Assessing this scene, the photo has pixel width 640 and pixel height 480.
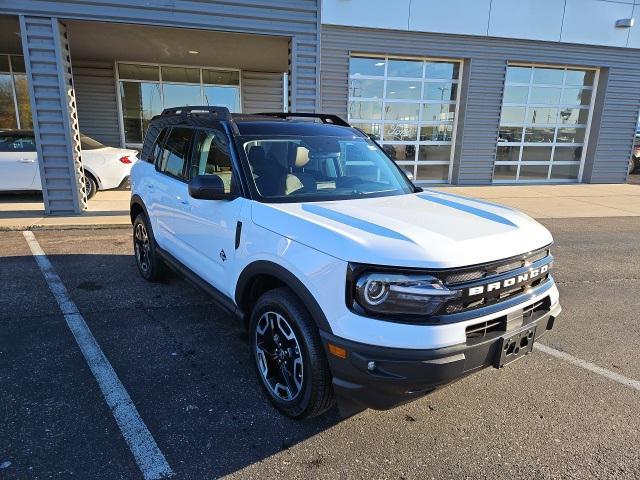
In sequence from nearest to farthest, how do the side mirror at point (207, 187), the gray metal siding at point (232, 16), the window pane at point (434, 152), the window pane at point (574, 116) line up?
1. the side mirror at point (207, 187)
2. the gray metal siding at point (232, 16)
3. the window pane at point (434, 152)
4. the window pane at point (574, 116)

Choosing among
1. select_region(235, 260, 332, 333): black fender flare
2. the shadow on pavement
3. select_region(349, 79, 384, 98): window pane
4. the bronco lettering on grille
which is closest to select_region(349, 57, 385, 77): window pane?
select_region(349, 79, 384, 98): window pane

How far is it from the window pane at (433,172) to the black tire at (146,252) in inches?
410

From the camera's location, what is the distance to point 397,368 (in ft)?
7.10

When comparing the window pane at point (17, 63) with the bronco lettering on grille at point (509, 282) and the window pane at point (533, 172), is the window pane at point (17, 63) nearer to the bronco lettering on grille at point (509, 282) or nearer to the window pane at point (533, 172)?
the bronco lettering on grille at point (509, 282)

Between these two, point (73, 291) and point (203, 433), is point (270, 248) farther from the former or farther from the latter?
point (73, 291)

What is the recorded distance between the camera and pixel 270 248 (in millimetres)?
2746

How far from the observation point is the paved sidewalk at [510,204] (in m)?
7.97

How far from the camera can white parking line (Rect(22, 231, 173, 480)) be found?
2.39 meters

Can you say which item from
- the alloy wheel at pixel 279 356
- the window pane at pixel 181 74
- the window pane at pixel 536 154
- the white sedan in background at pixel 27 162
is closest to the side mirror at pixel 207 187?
the alloy wheel at pixel 279 356

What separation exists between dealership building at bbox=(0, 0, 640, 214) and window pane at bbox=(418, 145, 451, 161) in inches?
1.8

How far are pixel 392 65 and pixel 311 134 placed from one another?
10.6m

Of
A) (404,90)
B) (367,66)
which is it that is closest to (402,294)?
(367,66)

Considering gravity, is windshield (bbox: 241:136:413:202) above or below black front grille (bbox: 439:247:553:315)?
above

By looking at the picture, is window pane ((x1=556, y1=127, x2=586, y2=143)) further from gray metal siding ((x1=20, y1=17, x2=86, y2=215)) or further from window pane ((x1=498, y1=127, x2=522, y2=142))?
gray metal siding ((x1=20, y1=17, x2=86, y2=215))
